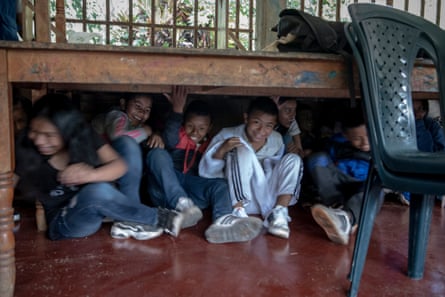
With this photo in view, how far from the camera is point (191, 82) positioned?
4.42 feet

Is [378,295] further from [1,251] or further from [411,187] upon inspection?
[1,251]

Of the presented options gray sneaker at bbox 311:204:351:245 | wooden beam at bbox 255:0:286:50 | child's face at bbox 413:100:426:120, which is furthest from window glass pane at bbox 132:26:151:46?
gray sneaker at bbox 311:204:351:245

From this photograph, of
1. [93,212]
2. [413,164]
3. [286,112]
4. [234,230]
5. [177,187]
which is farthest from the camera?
[286,112]

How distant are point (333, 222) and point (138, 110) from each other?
1.28m

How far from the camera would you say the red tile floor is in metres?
1.32

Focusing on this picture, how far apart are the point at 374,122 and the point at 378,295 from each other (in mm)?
576

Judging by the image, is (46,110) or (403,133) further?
(46,110)

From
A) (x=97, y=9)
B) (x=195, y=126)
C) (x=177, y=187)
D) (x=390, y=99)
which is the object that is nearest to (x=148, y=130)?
(x=195, y=126)

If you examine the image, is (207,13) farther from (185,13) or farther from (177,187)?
(177,187)

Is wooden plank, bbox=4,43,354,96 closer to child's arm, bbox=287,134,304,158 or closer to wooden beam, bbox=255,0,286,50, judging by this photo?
child's arm, bbox=287,134,304,158

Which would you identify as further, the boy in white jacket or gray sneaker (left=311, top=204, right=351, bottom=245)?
the boy in white jacket

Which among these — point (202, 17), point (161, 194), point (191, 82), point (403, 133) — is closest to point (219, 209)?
point (161, 194)

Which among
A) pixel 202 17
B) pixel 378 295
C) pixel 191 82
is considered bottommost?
pixel 378 295

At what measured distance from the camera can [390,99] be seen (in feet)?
4.51
